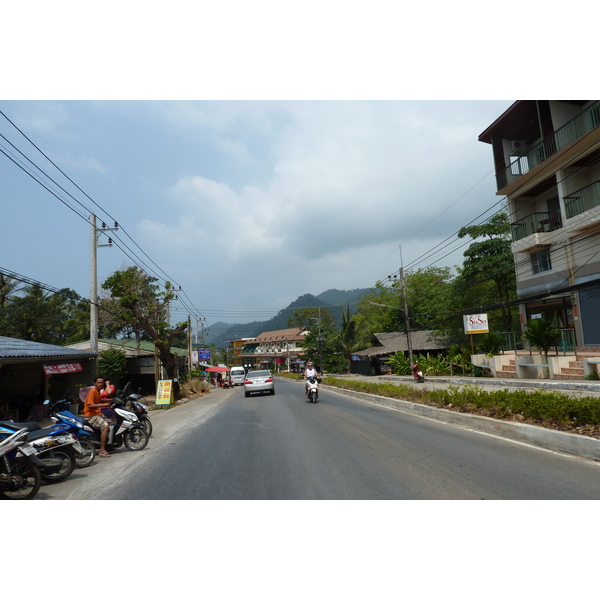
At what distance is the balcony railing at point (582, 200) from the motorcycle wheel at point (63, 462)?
2153 centimetres

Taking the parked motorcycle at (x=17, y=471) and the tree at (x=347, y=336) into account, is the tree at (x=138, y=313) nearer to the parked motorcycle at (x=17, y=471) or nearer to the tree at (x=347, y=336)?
the parked motorcycle at (x=17, y=471)

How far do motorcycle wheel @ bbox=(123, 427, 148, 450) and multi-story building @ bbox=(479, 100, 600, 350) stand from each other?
48.4 feet

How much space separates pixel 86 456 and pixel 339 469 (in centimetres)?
472

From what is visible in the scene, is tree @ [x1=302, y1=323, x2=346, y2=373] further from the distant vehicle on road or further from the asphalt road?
the asphalt road

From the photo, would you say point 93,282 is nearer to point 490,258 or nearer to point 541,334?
point 541,334

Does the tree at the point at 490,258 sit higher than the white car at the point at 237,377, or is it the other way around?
the tree at the point at 490,258

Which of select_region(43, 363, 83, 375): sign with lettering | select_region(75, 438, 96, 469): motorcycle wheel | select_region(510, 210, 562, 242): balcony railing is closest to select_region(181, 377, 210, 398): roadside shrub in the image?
select_region(43, 363, 83, 375): sign with lettering

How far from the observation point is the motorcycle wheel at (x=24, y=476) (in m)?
5.89

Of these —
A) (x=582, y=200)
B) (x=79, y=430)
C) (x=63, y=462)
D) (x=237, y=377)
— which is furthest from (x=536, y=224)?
(x=237, y=377)

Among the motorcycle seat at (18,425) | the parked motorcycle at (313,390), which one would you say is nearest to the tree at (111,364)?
the parked motorcycle at (313,390)

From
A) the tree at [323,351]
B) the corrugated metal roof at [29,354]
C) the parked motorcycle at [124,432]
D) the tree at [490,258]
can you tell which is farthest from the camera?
the tree at [323,351]

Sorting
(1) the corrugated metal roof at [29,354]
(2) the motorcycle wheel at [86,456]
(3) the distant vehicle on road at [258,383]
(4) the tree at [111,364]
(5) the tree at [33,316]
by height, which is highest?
(5) the tree at [33,316]

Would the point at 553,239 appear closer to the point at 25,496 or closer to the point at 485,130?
the point at 485,130

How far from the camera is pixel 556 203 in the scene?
76.5 ft
